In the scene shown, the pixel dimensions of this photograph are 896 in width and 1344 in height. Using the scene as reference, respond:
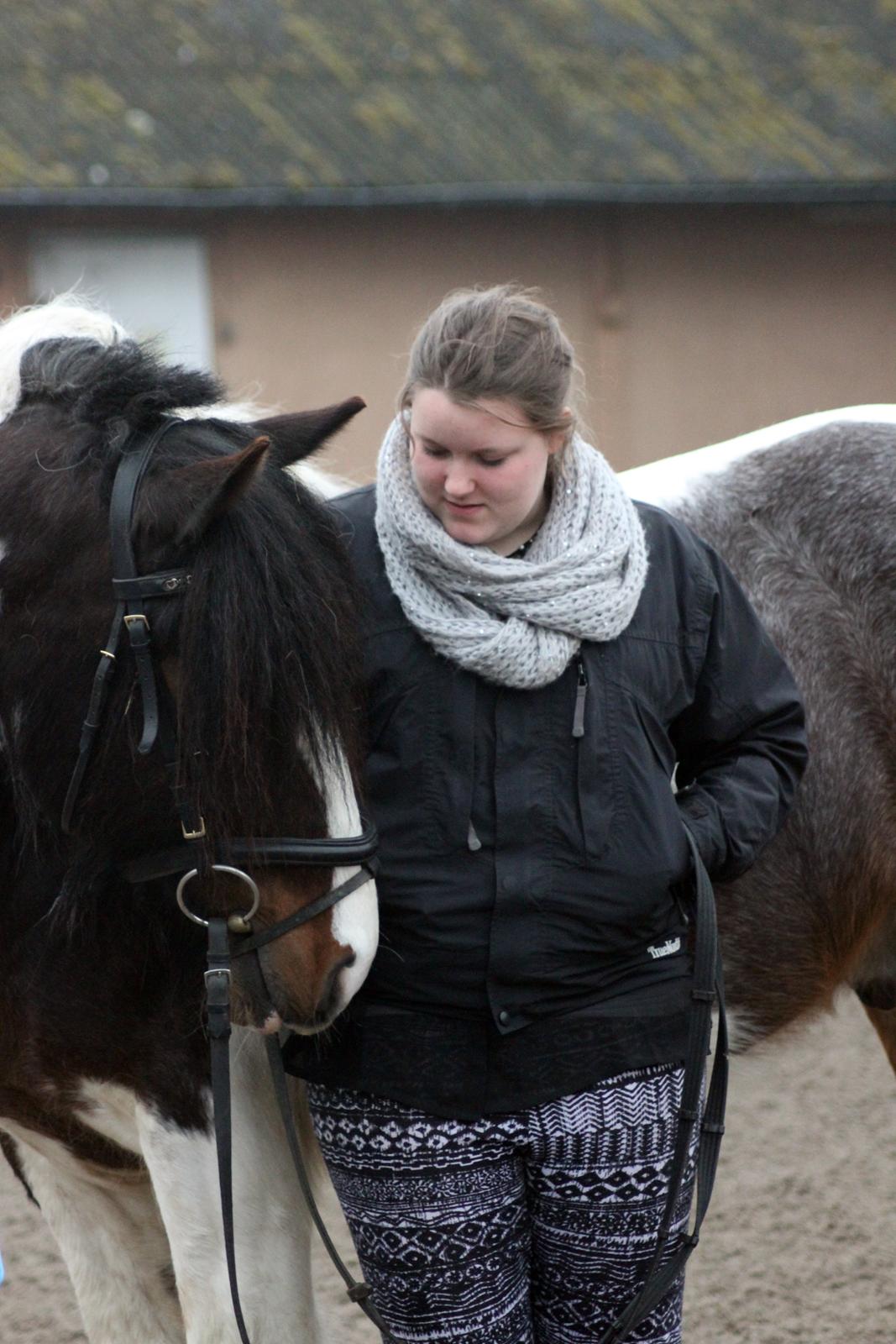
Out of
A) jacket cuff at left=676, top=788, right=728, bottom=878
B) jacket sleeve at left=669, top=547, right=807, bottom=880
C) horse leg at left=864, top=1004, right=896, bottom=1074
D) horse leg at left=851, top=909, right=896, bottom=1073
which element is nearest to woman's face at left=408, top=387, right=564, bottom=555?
jacket sleeve at left=669, top=547, right=807, bottom=880

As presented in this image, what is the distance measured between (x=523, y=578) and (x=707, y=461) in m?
1.01

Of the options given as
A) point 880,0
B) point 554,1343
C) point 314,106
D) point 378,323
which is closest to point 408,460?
point 554,1343

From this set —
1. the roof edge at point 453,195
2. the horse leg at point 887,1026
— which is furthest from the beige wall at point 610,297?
the horse leg at point 887,1026

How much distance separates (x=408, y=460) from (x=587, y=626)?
334mm

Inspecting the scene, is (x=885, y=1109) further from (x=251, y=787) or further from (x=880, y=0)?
(x=880, y=0)

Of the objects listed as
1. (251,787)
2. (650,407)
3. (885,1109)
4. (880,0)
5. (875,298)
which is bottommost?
(885,1109)

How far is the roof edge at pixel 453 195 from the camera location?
8.32 metres

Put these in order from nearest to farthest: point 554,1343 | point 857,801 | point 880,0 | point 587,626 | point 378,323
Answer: point 587,626
point 554,1343
point 857,801
point 378,323
point 880,0

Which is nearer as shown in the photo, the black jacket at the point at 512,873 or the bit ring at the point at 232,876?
the bit ring at the point at 232,876

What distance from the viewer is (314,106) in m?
9.34

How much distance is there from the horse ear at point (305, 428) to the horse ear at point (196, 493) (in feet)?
0.64

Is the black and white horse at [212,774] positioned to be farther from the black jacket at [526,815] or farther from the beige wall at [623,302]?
the beige wall at [623,302]

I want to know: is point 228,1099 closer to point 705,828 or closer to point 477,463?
point 705,828

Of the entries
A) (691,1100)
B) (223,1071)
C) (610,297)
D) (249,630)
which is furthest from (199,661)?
(610,297)
